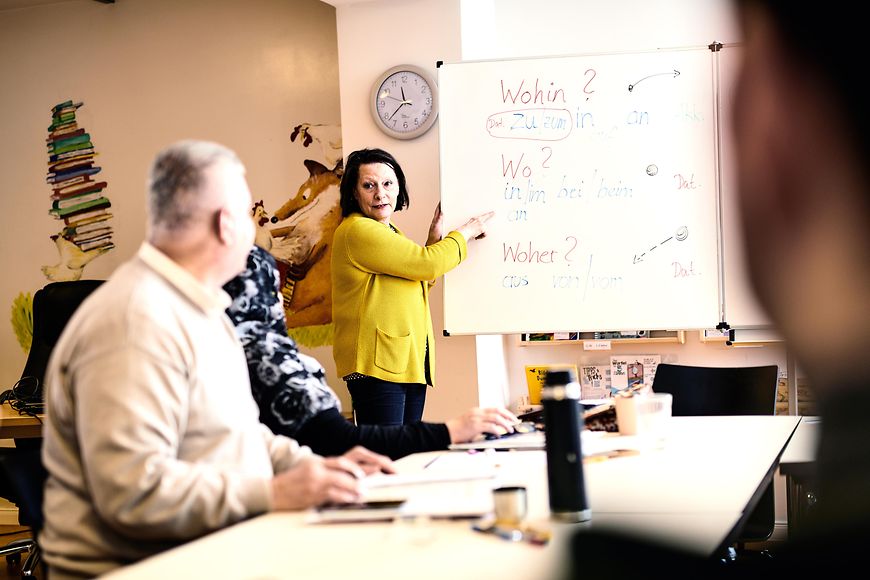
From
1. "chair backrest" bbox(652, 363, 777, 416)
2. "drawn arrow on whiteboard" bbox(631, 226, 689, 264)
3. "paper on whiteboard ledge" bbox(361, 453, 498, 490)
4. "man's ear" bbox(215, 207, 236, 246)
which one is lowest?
"chair backrest" bbox(652, 363, 777, 416)

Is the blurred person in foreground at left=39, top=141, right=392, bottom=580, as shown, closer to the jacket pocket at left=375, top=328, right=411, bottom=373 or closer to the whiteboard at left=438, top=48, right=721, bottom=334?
the jacket pocket at left=375, top=328, right=411, bottom=373

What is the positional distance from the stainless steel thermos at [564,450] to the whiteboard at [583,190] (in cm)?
237

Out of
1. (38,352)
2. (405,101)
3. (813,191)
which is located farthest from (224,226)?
(38,352)

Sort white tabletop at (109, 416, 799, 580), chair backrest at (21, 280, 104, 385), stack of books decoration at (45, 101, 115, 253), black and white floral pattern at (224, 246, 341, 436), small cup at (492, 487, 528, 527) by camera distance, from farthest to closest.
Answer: stack of books decoration at (45, 101, 115, 253) → chair backrest at (21, 280, 104, 385) → black and white floral pattern at (224, 246, 341, 436) → small cup at (492, 487, 528, 527) → white tabletop at (109, 416, 799, 580)

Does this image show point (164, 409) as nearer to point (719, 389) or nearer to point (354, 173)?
point (354, 173)

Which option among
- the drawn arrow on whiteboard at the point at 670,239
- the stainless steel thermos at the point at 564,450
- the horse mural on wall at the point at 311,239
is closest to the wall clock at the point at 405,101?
the horse mural on wall at the point at 311,239

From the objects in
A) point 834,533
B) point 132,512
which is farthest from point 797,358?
point 132,512

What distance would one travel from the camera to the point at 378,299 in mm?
3354

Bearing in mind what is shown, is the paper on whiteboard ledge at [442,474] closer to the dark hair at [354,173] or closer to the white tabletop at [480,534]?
the white tabletop at [480,534]

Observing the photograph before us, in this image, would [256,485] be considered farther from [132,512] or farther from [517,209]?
[517,209]

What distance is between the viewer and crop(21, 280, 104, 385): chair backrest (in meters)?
4.12

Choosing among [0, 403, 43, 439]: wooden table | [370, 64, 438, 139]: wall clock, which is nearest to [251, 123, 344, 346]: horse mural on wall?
[370, 64, 438, 139]: wall clock

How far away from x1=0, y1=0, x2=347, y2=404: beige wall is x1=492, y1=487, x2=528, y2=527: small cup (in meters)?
3.52

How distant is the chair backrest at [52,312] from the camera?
13.5 feet
